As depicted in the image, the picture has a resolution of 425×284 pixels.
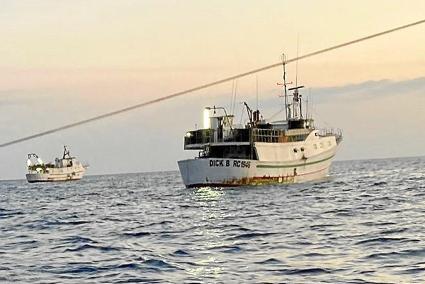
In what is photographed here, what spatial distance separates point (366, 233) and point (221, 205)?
20.0 meters

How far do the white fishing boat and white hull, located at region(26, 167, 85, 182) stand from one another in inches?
2874

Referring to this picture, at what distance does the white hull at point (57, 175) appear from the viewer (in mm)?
135625

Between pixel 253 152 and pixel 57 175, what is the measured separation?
263ft

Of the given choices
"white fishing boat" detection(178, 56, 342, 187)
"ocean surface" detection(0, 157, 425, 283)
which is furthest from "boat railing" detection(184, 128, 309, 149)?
"ocean surface" detection(0, 157, 425, 283)

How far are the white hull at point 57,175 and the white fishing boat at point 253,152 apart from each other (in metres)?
73.0

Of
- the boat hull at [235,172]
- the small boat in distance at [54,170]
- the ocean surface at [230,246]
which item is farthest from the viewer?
the small boat in distance at [54,170]

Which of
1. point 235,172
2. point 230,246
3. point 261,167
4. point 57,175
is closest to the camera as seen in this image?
point 230,246

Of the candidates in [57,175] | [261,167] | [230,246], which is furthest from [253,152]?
[57,175]

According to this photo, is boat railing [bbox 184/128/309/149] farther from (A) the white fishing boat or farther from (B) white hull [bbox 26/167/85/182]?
(B) white hull [bbox 26/167/85/182]

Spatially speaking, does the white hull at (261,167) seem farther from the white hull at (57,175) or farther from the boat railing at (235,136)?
the white hull at (57,175)

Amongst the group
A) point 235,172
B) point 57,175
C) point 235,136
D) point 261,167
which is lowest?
point 57,175

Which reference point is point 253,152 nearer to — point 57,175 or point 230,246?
point 230,246

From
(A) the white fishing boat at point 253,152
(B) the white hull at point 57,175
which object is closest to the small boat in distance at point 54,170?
(B) the white hull at point 57,175

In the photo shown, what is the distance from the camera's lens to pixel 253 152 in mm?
63344
